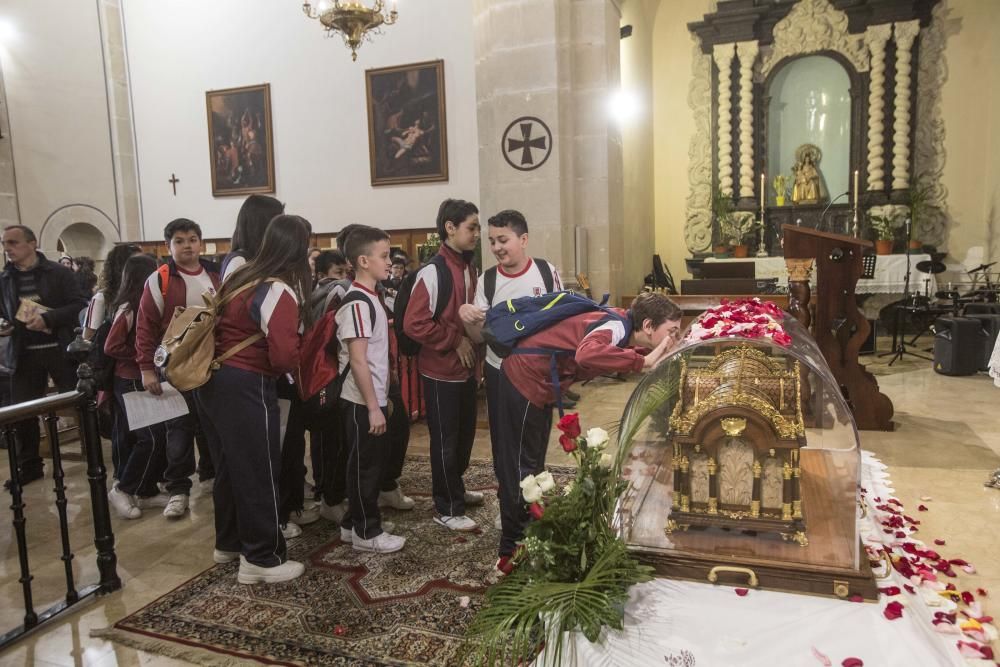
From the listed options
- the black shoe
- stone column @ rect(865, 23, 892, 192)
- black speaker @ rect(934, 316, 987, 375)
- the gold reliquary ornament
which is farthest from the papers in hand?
stone column @ rect(865, 23, 892, 192)

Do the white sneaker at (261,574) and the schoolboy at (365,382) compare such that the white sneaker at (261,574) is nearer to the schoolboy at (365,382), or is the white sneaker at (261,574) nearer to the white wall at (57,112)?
the schoolboy at (365,382)

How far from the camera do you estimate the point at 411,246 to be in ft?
35.7

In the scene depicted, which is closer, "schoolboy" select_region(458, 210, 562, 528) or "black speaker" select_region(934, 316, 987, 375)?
"schoolboy" select_region(458, 210, 562, 528)

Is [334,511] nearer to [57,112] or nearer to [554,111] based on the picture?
[554,111]

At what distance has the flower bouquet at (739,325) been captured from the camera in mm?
2848

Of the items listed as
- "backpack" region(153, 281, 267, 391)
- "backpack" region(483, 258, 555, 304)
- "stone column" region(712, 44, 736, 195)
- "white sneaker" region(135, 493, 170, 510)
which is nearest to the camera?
"backpack" region(153, 281, 267, 391)

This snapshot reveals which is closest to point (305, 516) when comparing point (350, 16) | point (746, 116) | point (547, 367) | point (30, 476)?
point (547, 367)

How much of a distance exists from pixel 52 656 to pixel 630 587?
2.29 metres

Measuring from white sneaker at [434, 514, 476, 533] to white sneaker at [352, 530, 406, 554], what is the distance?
330mm

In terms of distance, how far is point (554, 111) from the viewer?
319 inches

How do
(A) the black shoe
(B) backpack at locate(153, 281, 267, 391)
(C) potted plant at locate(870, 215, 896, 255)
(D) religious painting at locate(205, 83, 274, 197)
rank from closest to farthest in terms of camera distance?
(B) backpack at locate(153, 281, 267, 391) < (A) the black shoe < (C) potted plant at locate(870, 215, 896, 255) < (D) religious painting at locate(205, 83, 274, 197)

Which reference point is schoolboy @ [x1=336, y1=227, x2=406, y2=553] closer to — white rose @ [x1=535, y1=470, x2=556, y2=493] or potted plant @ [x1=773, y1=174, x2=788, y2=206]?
white rose @ [x1=535, y1=470, x2=556, y2=493]

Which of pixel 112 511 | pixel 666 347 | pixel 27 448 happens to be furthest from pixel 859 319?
pixel 27 448

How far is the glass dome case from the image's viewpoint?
8.48 ft
